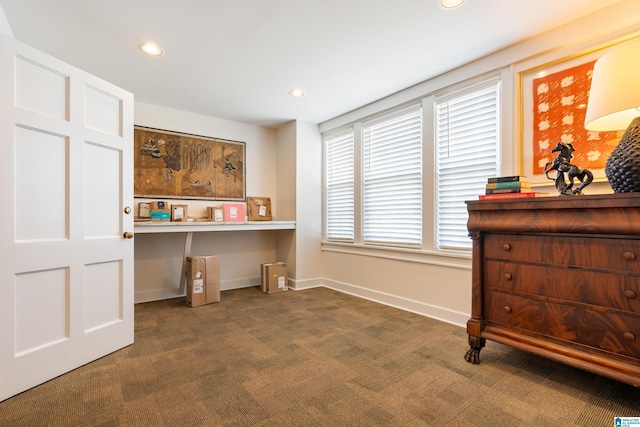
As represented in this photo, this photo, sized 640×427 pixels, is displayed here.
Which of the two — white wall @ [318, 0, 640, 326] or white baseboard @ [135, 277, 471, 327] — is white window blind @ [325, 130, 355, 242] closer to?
white wall @ [318, 0, 640, 326]

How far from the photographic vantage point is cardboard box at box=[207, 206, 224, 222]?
395cm

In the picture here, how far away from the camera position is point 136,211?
11.7 feet

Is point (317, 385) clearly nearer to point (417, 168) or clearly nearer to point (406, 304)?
point (406, 304)

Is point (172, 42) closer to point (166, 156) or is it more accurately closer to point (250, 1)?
point (250, 1)

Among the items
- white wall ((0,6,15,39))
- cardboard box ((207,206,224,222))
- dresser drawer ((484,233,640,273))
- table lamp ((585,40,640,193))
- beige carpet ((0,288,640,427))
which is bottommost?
beige carpet ((0,288,640,427))

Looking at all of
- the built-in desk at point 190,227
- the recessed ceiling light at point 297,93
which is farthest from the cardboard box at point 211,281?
the recessed ceiling light at point 297,93

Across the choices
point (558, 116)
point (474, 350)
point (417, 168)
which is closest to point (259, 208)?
point (417, 168)

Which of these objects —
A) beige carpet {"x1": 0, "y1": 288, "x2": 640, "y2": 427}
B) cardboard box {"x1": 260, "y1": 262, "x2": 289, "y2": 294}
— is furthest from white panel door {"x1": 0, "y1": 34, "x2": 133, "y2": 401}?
cardboard box {"x1": 260, "y1": 262, "x2": 289, "y2": 294}

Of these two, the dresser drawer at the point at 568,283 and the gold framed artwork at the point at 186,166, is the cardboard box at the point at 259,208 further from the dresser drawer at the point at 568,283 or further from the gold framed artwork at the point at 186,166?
the dresser drawer at the point at 568,283

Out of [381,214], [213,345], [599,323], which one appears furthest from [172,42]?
[599,323]

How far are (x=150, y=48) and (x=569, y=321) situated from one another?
346 cm

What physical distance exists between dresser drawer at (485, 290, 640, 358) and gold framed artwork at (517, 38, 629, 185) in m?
0.94

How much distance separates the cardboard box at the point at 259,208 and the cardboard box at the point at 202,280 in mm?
993

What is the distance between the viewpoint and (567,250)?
169 centimetres
